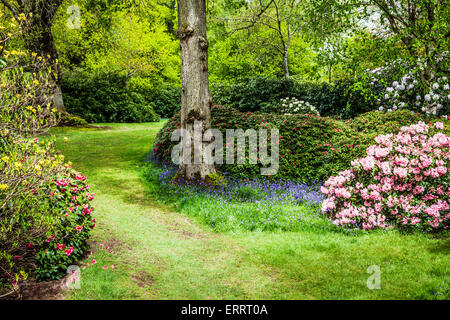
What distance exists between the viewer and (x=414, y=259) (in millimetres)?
4609

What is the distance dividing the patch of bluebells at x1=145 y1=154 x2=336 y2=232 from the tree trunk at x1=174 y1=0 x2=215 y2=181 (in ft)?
2.14

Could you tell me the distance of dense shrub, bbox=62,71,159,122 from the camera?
72.8ft

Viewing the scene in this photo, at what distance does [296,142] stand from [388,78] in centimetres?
567

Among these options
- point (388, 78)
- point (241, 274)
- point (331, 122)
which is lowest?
point (241, 274)

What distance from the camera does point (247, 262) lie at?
481 cm

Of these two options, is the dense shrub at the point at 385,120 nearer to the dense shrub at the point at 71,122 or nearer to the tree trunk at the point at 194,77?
the tree trunk at the point at 194,77

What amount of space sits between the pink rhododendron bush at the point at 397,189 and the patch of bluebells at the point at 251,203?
520 millimetres

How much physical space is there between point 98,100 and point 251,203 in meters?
19.3

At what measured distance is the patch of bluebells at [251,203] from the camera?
240 inches

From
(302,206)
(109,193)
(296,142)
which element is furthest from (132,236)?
(296,142)

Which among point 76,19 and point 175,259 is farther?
point 76,19

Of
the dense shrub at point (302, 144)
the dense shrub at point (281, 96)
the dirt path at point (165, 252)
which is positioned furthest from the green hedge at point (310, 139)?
the dense shrub at point (281, 96)

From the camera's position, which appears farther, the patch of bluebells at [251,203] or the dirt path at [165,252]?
the patch of bluebells at [251,203]

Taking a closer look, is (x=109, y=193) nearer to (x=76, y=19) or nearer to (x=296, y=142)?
(x=296, y=142)
